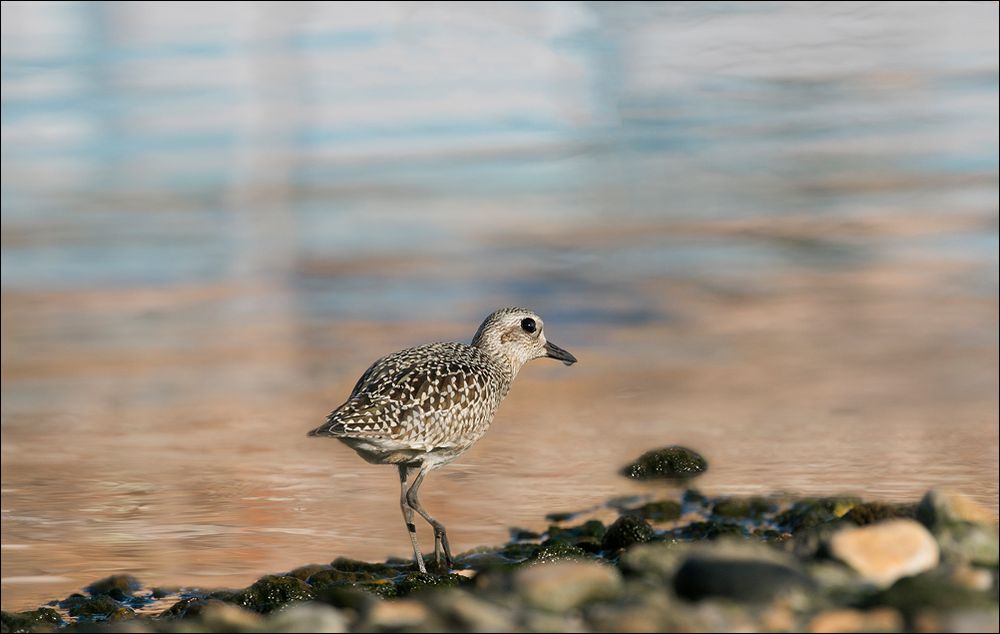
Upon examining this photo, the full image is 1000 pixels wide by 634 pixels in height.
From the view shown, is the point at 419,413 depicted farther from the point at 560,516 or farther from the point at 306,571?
the point at 560,516

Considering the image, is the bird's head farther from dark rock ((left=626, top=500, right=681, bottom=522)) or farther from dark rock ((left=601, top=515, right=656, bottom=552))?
dark rock ((left=601, top=515, right=656, bottom=552))

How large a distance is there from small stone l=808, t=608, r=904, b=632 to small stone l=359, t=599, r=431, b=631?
1699 millimetres

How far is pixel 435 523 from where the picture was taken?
1171 cm

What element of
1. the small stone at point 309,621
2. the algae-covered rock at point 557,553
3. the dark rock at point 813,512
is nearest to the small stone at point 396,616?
the small stone at point 309,621

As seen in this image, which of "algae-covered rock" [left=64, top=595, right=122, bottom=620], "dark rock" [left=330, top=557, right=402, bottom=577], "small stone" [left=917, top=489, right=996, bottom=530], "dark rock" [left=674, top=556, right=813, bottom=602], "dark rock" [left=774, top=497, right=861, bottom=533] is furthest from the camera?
Result: "dark rock" [left=774, top=497, right=861, bottom=533]

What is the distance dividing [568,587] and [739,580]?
80cm

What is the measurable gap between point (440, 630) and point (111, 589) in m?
5.43

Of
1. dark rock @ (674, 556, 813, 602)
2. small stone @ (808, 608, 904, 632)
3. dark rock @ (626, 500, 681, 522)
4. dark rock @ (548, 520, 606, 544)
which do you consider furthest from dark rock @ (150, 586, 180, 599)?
small stone @ (808, 608, 904, 632)

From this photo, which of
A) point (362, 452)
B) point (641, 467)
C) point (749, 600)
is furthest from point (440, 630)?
point (641, 467)

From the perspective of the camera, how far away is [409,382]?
11.5 m

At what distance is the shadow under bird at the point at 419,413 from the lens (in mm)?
11148

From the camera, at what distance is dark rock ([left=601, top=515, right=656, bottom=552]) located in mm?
11570

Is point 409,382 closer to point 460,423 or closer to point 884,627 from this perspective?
point 460,423

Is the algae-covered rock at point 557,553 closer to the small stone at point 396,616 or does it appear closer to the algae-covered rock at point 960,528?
the algae-covered rock at point 960,528
